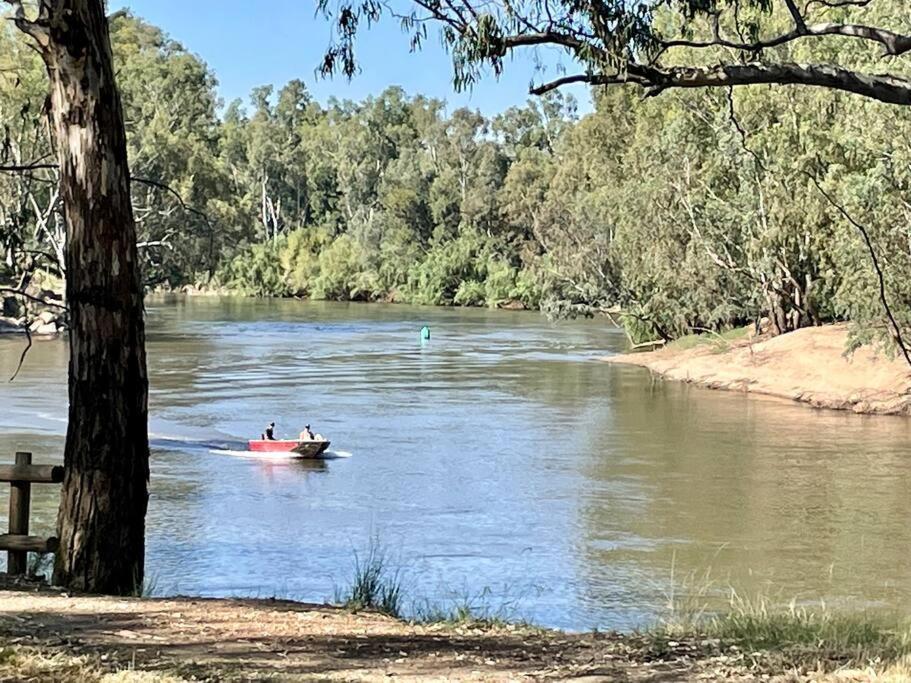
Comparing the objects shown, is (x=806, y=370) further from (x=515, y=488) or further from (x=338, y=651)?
(x=338, y=651)

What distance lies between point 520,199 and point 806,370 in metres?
39.7

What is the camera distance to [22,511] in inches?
273

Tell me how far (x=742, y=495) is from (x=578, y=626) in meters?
8.20

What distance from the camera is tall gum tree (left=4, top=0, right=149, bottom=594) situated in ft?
22.1

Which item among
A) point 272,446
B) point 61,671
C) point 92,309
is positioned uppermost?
point 92,309

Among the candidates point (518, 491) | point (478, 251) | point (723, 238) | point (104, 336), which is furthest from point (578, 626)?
point (478, 251)

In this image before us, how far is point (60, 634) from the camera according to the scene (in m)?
5.21

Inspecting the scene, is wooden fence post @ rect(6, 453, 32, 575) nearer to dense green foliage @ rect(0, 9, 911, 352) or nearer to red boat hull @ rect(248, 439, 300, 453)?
dense green foliage @ rect(0, 9, 911, 352)

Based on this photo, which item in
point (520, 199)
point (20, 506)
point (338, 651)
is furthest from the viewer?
point (520, 199)

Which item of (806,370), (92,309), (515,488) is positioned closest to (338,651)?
(92,309)

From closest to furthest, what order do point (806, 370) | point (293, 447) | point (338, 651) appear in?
point (338, 651) → point (293, 447) → point (806, 370)

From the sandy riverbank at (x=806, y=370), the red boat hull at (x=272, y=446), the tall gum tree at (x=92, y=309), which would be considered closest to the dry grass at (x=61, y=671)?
the tall gum tree at (x=92, y=309)

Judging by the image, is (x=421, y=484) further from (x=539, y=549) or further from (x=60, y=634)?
(x=60, y=634)

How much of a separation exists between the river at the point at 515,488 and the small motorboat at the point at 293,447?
0.90ft
